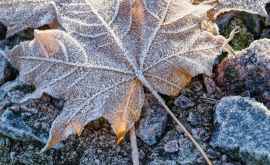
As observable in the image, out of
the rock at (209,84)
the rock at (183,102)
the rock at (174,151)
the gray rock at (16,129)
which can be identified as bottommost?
the rock at (174,151)

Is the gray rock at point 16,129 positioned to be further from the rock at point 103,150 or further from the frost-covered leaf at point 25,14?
the frost-covered leaf at point 25,14

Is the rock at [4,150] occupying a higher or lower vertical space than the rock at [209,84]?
lower

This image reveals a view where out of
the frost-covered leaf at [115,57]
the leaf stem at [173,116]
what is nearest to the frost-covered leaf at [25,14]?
the frost-covered leaf at [115,57]

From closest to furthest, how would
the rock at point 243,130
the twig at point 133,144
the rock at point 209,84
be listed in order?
the rock at point 243,130
the twig at point 133,144
the rock at point 209,84

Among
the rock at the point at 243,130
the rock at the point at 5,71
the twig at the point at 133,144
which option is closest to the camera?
the rock at the point at 243,130

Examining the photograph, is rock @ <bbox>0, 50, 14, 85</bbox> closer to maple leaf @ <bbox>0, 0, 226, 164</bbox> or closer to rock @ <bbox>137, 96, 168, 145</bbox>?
maple leaf @ <bbox>0, 0, 226, 164</bbox>

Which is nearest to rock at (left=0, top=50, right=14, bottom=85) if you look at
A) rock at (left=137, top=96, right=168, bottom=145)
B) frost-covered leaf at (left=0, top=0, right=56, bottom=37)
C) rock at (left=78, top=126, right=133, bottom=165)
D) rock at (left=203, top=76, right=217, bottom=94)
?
frost-covered leaf at (left=0, top=0, right=56, bottom=37)

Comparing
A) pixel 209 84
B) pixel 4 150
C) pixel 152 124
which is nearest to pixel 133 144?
pixel 152 124
